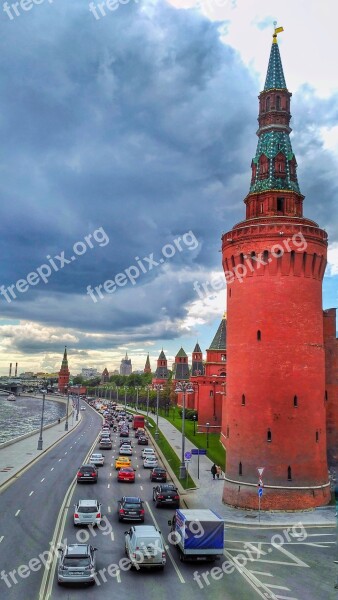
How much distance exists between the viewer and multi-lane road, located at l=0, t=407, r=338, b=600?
1877 cm

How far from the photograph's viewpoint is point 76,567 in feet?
61.4

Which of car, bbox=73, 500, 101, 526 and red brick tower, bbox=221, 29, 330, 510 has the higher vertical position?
red brick tower, bbox=221, 29, 330, 510

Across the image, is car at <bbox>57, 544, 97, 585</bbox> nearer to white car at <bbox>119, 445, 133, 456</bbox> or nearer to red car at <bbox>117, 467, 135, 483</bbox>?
red car at <bbox>117, 467, 135, 483</bbox>

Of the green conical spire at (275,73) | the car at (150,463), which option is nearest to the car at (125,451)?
the car at (150,463)

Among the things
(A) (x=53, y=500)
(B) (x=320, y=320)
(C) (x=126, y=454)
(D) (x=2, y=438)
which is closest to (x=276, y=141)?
(B) (x=320, y=320)

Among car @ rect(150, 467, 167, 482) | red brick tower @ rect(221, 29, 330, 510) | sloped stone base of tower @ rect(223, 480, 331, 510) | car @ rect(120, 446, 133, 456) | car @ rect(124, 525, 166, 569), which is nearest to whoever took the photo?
car @ rect(124, 525, 166, 569)

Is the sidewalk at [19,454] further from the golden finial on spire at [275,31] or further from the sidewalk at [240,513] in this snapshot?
the golden finial on spire at [275,31]

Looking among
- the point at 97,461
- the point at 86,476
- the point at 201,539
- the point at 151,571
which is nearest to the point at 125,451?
the point at 97,461

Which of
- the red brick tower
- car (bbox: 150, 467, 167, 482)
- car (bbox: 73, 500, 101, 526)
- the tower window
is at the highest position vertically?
the tower window

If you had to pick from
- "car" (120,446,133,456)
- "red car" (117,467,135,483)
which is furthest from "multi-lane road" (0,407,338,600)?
"car" (120,446,133,456)

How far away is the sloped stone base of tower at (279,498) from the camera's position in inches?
1328

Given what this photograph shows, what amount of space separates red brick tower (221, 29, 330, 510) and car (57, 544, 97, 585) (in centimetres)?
1756

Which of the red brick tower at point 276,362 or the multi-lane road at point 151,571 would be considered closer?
the multi-lane road at point 151,571

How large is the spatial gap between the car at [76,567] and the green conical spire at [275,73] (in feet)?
116
